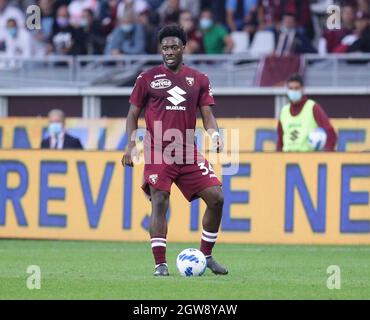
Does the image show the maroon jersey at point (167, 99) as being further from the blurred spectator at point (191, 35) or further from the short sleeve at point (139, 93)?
the blurred spectator at point (191, 35)

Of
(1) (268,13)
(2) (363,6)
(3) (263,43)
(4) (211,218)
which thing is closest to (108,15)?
(1) (268,13)

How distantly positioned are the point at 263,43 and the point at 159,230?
36.7ft

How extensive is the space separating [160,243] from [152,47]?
11626 millimetres

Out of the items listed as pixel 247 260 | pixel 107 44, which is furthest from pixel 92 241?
pixel 107 44

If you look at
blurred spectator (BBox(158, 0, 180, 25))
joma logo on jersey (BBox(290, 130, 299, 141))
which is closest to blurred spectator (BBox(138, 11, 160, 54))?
blurred spectator (BBox(158, 0, 180, 25))

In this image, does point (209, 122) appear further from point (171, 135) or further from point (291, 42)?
point (291, 42)

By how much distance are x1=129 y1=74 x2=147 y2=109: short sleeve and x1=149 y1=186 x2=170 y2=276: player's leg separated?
899 mm

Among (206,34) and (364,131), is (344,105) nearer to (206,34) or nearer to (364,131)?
(364,131)

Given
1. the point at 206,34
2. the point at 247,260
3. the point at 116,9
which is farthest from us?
the point at 116,9

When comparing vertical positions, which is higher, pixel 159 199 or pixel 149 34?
pixel 149 34

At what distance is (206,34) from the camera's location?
23.1m

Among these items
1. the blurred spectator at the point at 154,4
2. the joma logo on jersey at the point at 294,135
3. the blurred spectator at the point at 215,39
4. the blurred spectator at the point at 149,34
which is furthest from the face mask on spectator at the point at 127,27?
the joma logo on jersey at the point at 294,135

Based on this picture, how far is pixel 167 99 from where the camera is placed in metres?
12.1

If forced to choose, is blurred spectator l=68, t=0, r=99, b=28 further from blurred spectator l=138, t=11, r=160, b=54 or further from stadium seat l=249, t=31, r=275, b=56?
stadium seat l=249, t=31, r=275, b=56
